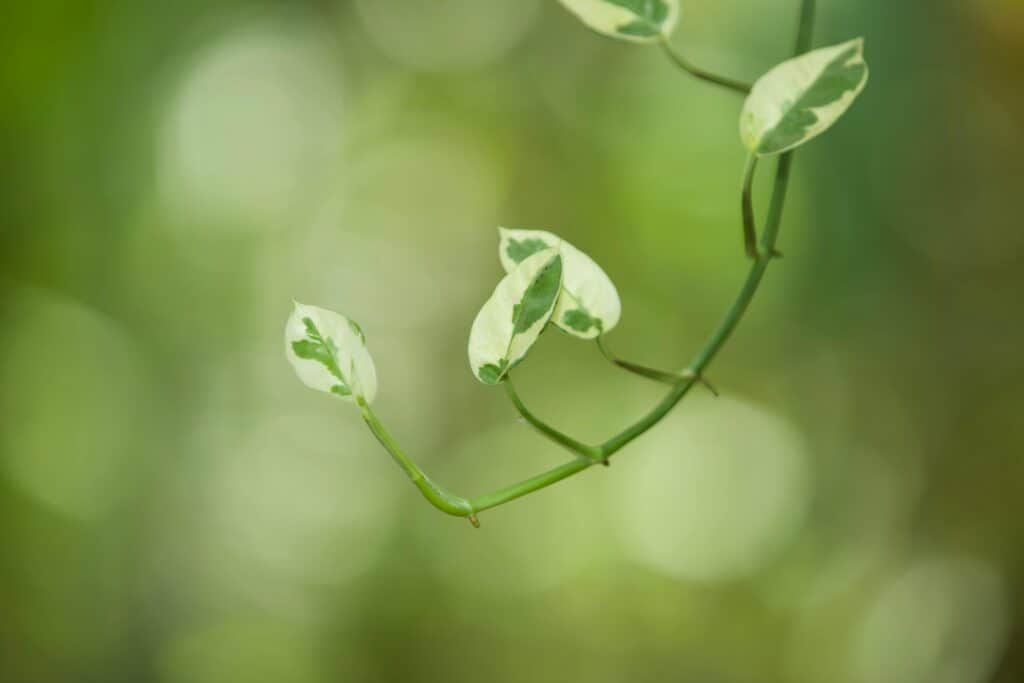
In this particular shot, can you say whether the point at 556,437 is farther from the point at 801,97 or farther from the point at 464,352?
the point at 464,352

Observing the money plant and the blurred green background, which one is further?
the blurred green background

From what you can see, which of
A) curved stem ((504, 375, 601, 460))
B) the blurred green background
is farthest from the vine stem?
the blurred green background

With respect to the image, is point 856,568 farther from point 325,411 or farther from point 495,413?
point 325,411

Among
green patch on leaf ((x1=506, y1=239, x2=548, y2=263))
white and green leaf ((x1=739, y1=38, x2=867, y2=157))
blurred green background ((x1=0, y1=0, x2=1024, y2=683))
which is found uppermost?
white and green leaf ((x1=739, y1=38, x2=867, y2=157))

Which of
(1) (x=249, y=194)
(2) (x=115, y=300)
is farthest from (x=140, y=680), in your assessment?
(1) (x=249, y=194)

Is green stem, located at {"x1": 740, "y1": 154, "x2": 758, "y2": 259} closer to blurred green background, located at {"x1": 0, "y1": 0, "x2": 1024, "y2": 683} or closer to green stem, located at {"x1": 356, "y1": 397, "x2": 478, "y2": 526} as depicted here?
green stem, located at {"x1": 356, "y1": 397, "x2": 478, "y2": 526}

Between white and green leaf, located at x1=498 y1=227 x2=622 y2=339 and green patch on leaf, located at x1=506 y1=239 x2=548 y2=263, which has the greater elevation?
green patch on leaf, located at x1=506 y1=239 x2=548 y2=263

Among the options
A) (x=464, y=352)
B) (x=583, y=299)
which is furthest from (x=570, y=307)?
(x=464, y=352)

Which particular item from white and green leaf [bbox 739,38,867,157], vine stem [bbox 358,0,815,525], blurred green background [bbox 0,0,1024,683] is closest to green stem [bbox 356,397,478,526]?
vine stem [bbox 358,0,815,525]
